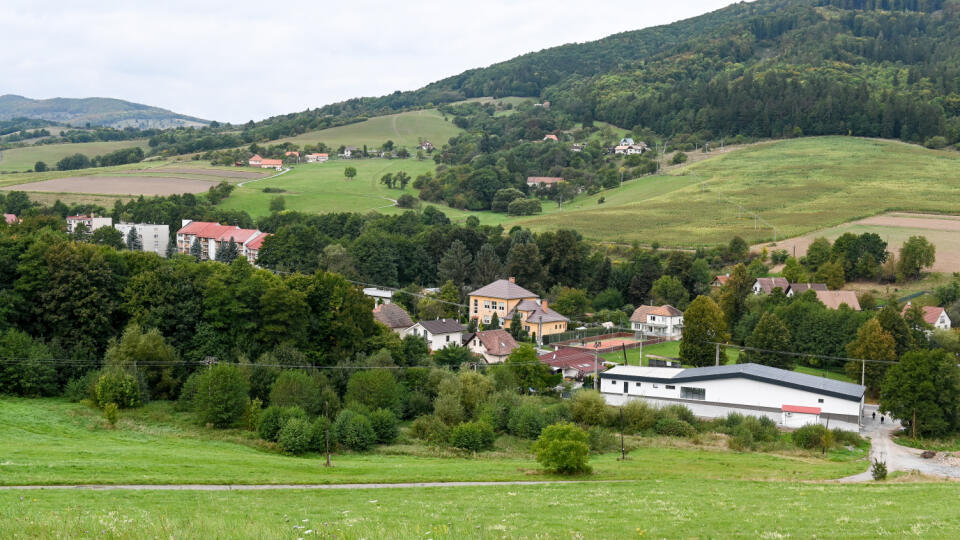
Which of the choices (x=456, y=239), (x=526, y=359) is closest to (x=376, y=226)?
(x=456, y=239)

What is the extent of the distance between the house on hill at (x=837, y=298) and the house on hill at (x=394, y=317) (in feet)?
108

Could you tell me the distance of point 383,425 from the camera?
1342 inches

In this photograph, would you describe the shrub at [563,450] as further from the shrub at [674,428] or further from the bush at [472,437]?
the shrub at [674,428]

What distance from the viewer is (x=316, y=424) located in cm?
Result: 3142

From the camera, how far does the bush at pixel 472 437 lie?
109 feet

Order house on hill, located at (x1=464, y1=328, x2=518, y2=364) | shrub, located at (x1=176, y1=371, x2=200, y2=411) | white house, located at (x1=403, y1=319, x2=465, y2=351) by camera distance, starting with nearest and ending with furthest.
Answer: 1. shrub, located at (x1=176, y1=371, x2=200, y2=411)
2. house on hill, located at (x1=464, y1=328, x2=518, y2=364)
3. white house, located at (x1=403, y1=319, x2=465, y2=351)

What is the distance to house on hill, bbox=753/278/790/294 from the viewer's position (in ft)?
212

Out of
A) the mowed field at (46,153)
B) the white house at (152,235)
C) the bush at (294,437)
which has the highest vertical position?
the mowed field at (46,153)

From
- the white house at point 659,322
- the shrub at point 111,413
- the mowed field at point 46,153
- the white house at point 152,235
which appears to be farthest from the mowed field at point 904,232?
the mowed field at point 46,153

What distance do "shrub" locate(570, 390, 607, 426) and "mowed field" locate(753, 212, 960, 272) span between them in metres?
45.6

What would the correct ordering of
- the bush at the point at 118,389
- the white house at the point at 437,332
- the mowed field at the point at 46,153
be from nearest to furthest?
the bush at the point at 118,389
the white house at the point at 437,332
the mowed field at the point at 46,153

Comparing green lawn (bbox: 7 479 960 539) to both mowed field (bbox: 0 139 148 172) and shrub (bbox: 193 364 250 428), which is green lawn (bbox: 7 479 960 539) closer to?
shrub (bbox: 193 364 250 428)

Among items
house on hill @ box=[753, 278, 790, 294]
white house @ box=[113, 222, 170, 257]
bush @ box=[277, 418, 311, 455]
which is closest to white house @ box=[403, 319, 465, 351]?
bush @ box=[277, 418, 311, 455]

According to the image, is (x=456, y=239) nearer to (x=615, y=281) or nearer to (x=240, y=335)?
(x=615, y=281)
